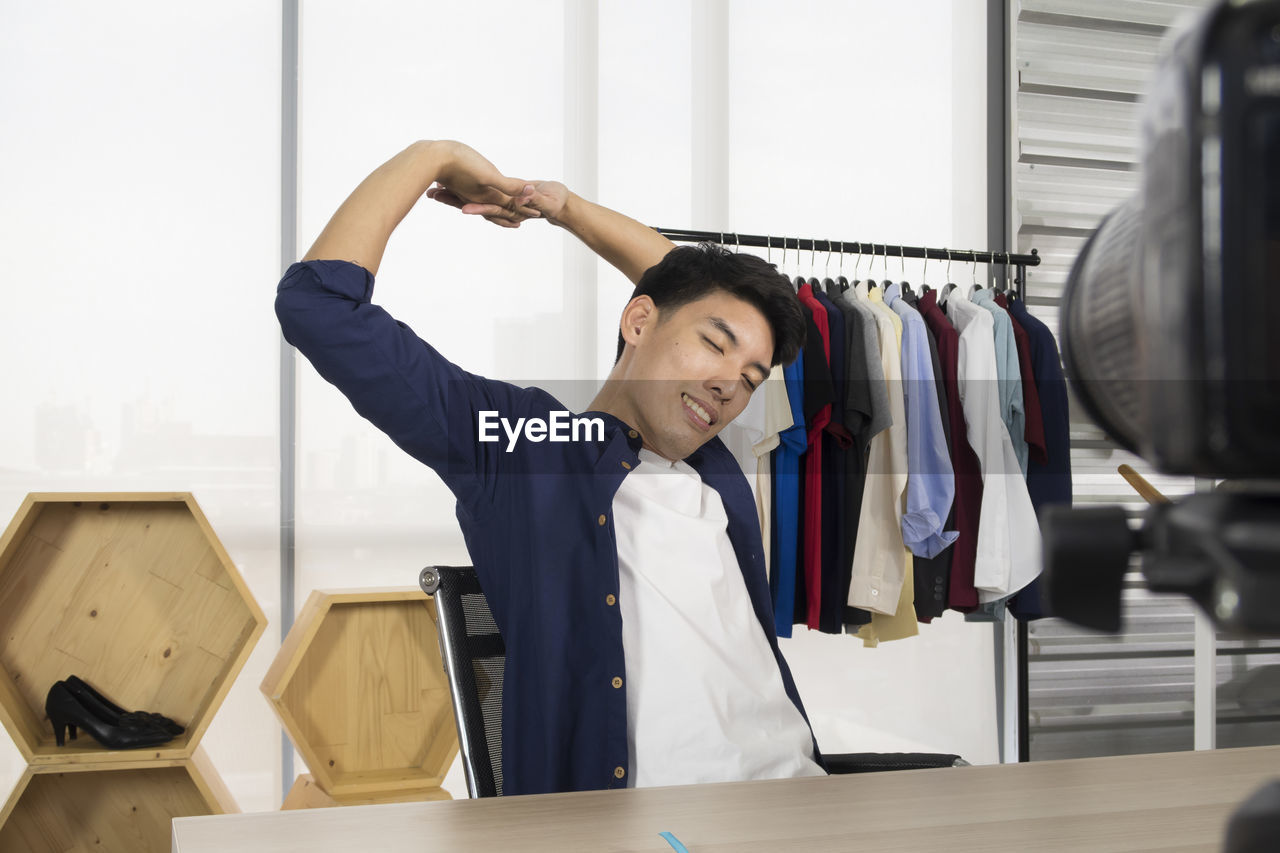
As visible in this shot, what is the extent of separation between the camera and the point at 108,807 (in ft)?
8.23

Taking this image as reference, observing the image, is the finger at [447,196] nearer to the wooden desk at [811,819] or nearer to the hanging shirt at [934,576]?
the wooden desk at [811,819]

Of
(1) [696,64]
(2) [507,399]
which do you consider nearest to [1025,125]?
(1) [696,64]

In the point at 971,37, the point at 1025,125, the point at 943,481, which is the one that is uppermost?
the point at 971,37

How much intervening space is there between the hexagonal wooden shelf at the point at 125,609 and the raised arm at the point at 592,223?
4.07 feet

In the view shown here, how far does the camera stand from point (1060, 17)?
366 centimetres

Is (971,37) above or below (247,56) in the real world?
above

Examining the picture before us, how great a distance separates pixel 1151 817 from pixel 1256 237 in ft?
2.44

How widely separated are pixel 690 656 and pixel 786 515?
128 cm

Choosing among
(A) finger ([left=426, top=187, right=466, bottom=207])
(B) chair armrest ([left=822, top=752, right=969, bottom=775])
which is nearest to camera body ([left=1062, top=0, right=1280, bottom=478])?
(B) chair armrest ([left=822, top=752, right=969, bottom=775])

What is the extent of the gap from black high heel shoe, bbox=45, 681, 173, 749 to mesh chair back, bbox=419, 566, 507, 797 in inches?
62.1

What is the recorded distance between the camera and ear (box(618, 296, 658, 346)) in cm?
172

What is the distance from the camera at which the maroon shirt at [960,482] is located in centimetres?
273

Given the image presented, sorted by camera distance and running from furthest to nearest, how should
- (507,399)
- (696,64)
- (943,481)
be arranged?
(696,64), (943,481), (507,399)

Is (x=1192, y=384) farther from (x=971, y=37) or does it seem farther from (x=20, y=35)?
(x=971, y=37)
